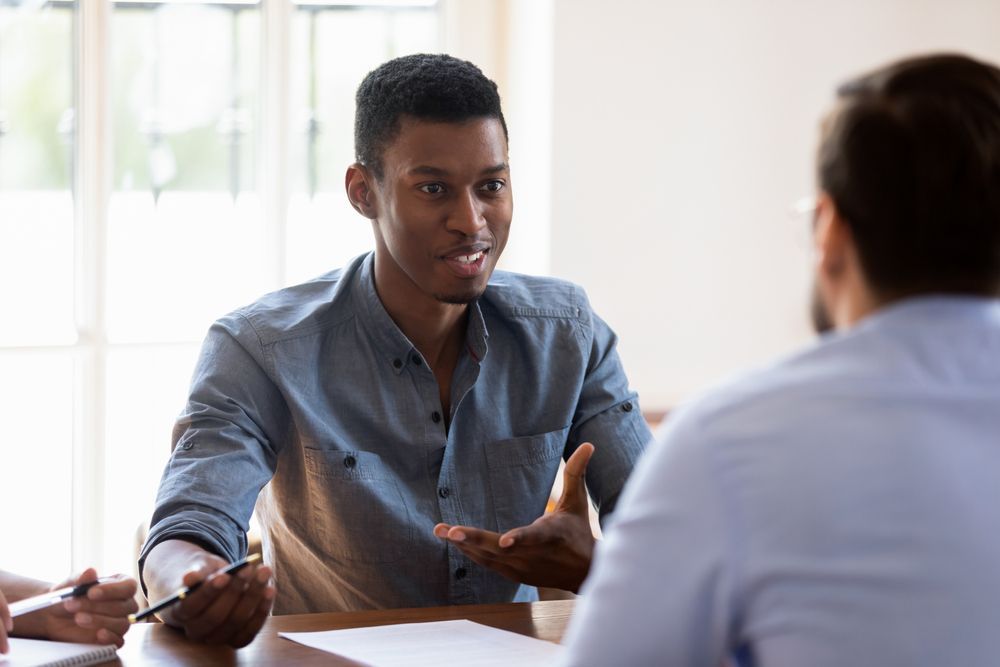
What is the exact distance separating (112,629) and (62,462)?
→ 204 cm

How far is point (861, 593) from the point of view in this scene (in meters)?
0.70

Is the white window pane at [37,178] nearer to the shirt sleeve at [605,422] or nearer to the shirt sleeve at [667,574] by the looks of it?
the shirt sleeve at [605,422]

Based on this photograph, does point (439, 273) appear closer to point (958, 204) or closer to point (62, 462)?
point (958, 204)

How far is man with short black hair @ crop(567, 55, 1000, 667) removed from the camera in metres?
0.70

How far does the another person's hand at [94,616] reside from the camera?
1266mm

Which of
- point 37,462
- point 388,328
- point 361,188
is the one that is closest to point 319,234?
point 37,462

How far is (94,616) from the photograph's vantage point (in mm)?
1276

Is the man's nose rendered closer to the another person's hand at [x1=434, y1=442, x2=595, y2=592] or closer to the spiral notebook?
the another person's hand at [x1=434, y1=442, x2=595, y2=592]

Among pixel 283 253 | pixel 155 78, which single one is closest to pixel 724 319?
pixel 283 253

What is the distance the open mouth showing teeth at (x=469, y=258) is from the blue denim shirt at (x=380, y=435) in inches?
4.9

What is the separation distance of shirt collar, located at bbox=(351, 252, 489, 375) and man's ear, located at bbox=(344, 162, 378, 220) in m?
0.08

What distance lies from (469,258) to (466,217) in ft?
0.22

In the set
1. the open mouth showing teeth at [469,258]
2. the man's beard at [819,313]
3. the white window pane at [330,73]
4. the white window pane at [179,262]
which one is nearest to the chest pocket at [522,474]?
the open mouth showing teeth at [469,258]

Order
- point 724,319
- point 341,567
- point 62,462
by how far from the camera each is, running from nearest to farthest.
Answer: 1. point 341,567
2. point 62,462
3. point 724,319
